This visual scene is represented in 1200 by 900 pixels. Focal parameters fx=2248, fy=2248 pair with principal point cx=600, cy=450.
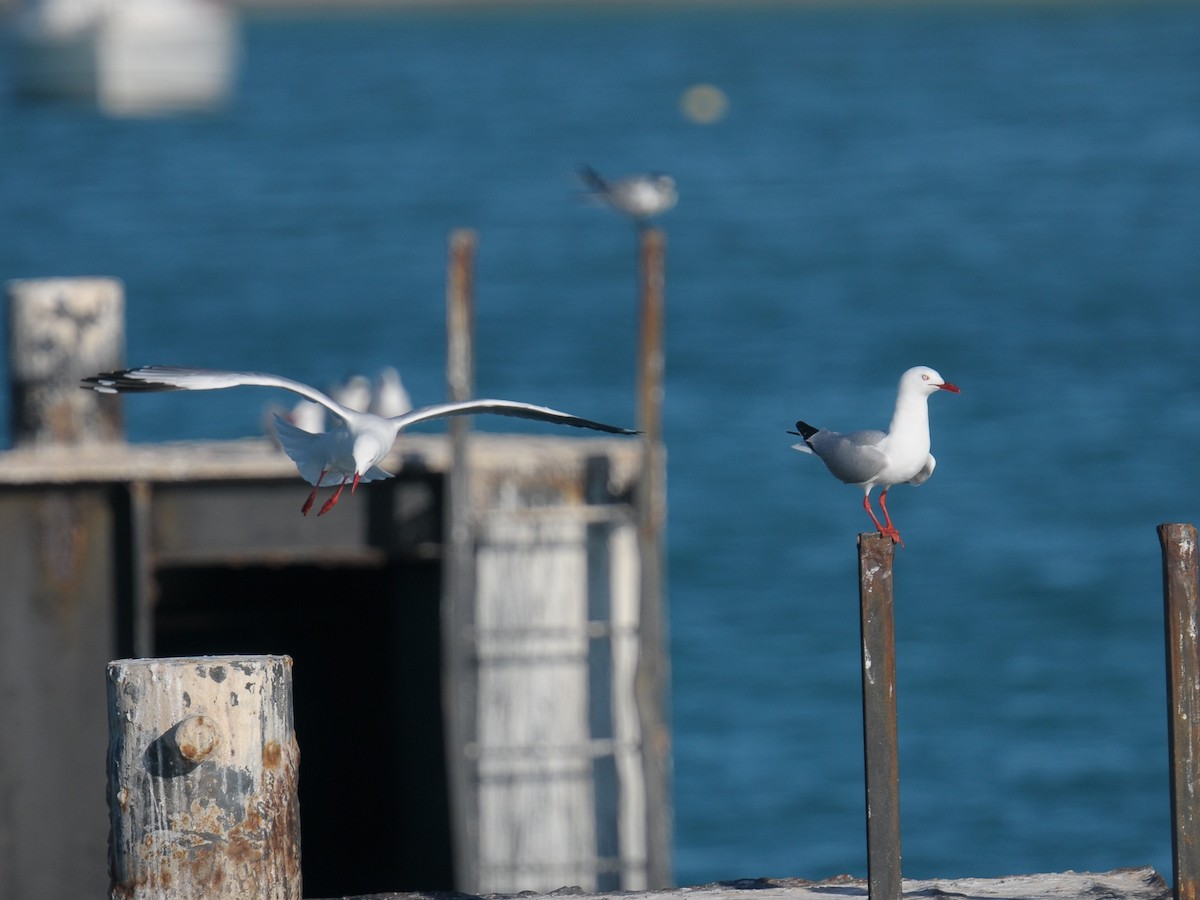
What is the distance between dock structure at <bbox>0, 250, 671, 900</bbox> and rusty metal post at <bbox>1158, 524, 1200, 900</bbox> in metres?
4.86

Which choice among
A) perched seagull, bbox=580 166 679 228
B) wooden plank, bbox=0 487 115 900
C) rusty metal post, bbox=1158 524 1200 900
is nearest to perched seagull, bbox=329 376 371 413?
wooden plank, bbox=0 487 115 900

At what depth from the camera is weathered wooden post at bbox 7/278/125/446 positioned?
40.2ft

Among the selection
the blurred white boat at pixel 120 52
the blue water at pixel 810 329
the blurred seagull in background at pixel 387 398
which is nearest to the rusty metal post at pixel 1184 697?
the blurred seagull in background at pixel 387 398

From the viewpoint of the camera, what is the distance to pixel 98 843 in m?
11.3

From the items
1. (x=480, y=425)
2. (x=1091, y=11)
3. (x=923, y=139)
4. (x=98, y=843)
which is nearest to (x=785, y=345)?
(x=480, y=425)

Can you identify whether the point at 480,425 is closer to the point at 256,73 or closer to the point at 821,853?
the point at 821,853

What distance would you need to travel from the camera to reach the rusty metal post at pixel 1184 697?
6.64 m

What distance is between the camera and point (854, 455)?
7.15 metres

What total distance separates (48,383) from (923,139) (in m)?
60.4

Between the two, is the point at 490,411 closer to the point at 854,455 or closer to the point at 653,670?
the point at 854,455

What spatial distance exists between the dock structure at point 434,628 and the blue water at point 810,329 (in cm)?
700

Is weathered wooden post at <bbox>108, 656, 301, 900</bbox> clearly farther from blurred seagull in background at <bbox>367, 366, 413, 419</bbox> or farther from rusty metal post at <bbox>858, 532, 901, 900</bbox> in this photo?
blurred seagull in background at <bbox>367, 366, 413, 419</bbox>

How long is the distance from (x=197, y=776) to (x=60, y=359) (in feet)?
20.6

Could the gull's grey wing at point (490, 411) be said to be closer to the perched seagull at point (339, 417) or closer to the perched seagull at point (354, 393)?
the perched seagull at point (339, 417)
